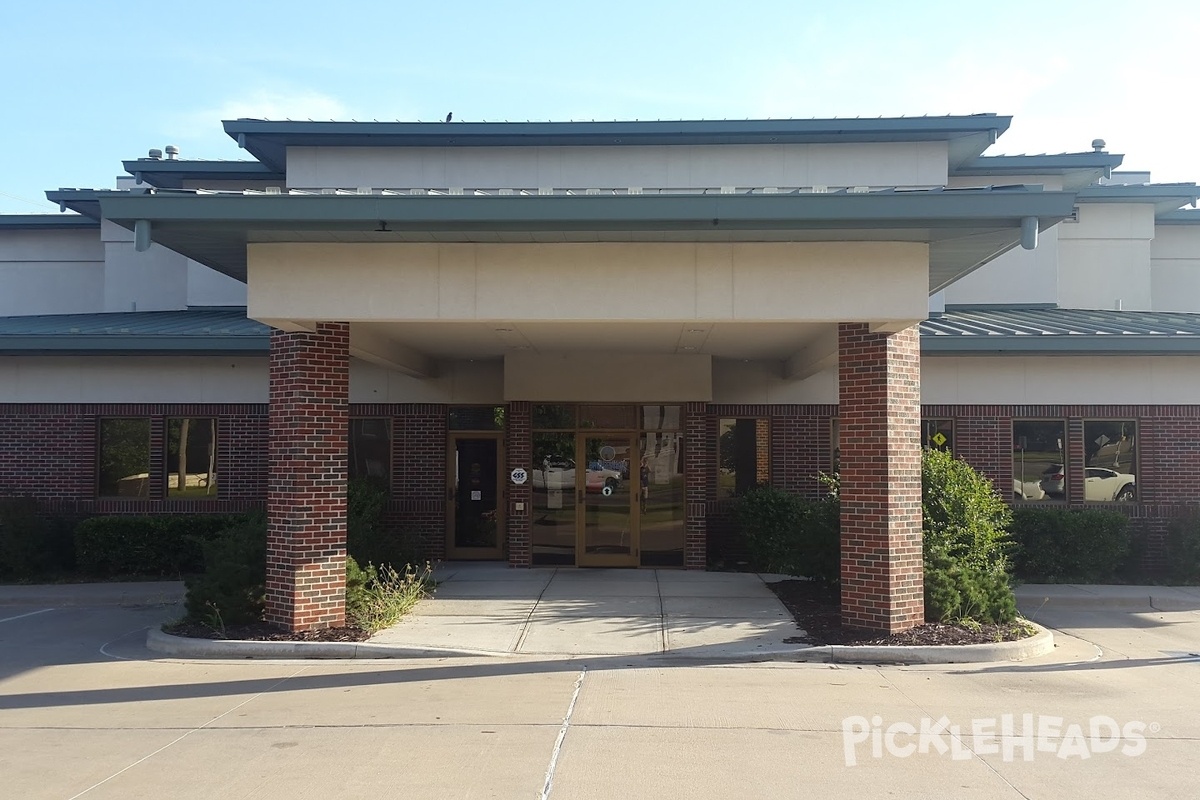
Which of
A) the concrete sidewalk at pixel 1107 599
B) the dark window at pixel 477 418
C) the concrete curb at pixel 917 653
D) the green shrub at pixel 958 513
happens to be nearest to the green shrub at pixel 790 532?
the green shrub at pixel 958 513

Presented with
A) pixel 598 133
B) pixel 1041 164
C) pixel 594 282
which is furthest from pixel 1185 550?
pixel 598 133

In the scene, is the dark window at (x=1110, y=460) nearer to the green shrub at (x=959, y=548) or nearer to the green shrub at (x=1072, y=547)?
the green shrub at (x=1072, y=547)

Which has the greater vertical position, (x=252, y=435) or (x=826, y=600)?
(x=252, y=435)

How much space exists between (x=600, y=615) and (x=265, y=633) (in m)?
4.02

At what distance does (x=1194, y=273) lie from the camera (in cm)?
2123

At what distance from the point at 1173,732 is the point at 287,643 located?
8.38m

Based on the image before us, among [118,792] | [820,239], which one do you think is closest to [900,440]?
[820,239]

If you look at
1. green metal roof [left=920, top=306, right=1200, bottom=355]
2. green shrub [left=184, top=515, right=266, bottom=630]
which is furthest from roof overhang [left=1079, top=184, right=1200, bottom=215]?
green shrub [left=184, top=515, right=266, bottom=630]

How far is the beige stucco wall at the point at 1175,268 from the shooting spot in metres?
21.2

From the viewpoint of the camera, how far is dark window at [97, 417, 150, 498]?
16453 mm

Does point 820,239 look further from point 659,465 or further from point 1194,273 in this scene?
point 1194,273

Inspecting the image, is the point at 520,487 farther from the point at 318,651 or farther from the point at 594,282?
the point at 594,282

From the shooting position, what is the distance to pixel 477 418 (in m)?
16.8

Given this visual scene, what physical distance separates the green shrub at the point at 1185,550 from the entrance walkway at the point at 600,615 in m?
7.07
